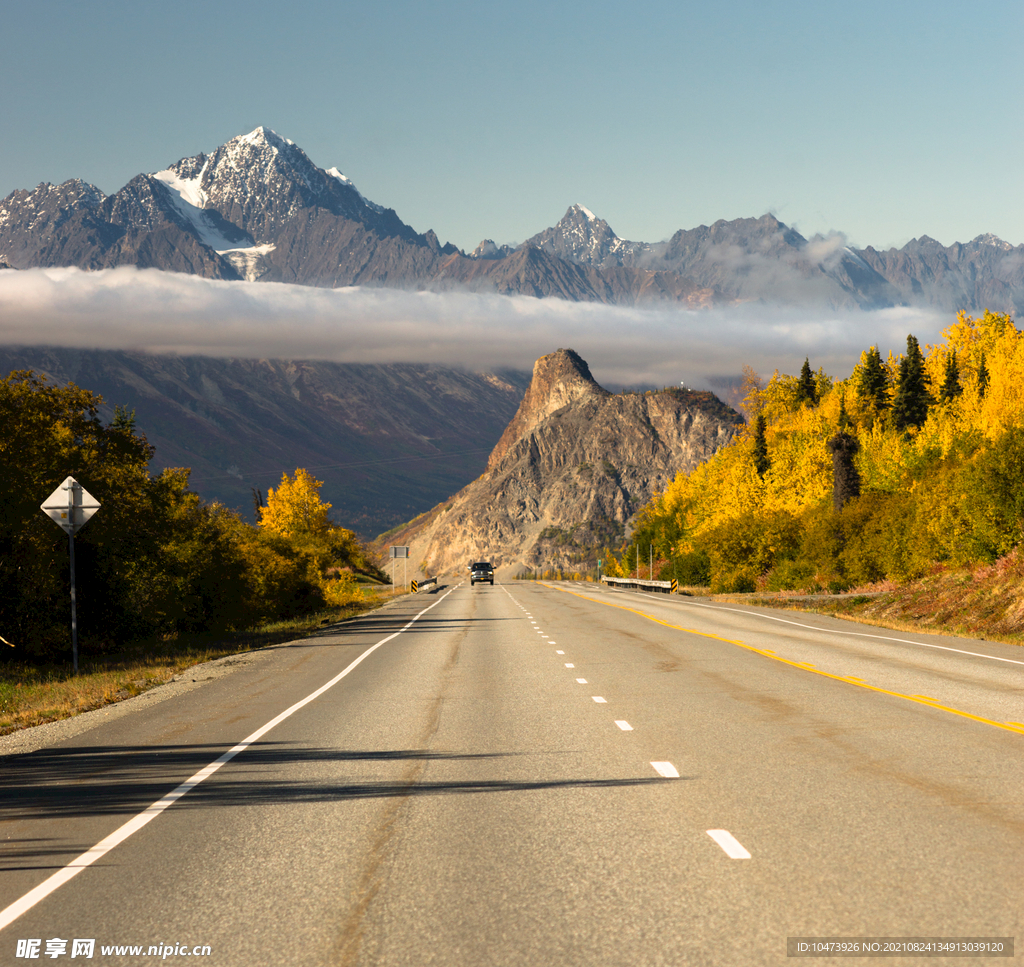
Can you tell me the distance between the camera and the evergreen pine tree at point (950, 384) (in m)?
89.1

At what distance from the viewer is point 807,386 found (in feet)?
345

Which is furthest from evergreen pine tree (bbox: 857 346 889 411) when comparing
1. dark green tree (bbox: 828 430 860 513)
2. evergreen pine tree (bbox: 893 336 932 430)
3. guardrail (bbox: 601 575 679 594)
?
dark green tree (bbox: 828 430 860 513)

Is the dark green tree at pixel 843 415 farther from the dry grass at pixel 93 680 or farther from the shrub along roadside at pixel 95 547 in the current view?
the dry grass at pixel 93 680

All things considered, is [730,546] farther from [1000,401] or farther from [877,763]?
[877,763]

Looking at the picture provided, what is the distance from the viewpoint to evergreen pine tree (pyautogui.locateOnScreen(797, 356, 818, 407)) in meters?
104

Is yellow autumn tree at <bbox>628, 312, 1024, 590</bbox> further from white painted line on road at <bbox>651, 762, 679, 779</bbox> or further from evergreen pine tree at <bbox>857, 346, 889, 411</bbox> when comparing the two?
white painted line on road at <bbox>651, 762, 679, 779</bbox>

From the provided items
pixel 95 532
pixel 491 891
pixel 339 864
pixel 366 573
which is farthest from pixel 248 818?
pixel 366 573

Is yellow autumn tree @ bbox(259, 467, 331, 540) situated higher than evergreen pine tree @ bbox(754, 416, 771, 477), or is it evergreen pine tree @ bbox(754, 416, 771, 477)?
evergreen pine tree @ bbox(754, 416, 771, 477)

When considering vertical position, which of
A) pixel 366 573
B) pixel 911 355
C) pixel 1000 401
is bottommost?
pixel 366 573

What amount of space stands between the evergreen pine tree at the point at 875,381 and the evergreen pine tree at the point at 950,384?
9444 mm

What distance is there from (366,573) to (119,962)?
535 feet

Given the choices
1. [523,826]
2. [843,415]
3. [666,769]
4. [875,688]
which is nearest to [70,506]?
[666,769]

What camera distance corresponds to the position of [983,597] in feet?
103

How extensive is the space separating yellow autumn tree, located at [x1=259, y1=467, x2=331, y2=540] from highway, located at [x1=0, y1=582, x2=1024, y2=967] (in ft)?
222
